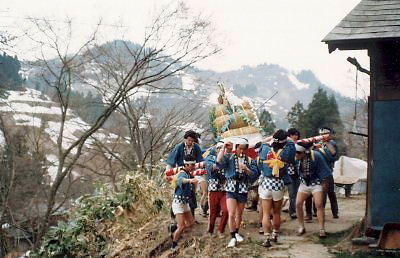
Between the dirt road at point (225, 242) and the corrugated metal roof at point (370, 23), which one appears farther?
the dirt road at point (225, 242)

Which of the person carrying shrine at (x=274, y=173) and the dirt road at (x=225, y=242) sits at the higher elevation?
the person carrying shrine at (x=274, y=173)

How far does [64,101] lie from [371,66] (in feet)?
42.1

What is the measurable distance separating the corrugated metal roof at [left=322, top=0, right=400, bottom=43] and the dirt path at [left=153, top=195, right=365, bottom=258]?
11.8 feet

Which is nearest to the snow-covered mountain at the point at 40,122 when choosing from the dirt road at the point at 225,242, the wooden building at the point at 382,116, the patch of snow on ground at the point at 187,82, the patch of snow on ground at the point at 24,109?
the patch of snow on ground at the point at 24,109

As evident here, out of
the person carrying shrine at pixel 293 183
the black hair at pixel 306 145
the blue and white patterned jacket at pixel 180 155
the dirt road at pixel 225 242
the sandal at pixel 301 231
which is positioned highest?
the black hair at pixel 306 145

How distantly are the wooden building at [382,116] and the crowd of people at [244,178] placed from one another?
916 mm

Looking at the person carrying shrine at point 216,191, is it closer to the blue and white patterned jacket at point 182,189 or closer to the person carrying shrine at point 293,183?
the blue and white patterned jacket at point 182,189

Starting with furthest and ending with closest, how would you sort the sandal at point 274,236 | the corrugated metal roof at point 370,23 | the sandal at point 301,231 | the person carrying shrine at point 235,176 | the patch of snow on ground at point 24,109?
the patch of snow on ground at point 24,109 → the sandal at point 301,231 → the sandal at point 274,236 → the person carrying shrine at point 235,176 → the corrugated metal roof at point 370,23

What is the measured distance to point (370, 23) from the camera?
810 centimetres

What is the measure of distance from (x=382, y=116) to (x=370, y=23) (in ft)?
5.34

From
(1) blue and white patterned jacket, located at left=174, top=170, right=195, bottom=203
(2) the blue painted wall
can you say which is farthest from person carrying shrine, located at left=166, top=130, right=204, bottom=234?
(2) the blue painted wall

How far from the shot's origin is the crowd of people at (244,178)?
26.7 feet

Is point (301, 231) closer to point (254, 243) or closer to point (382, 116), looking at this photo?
point (254, 243)

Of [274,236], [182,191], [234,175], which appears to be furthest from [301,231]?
[182,191]
